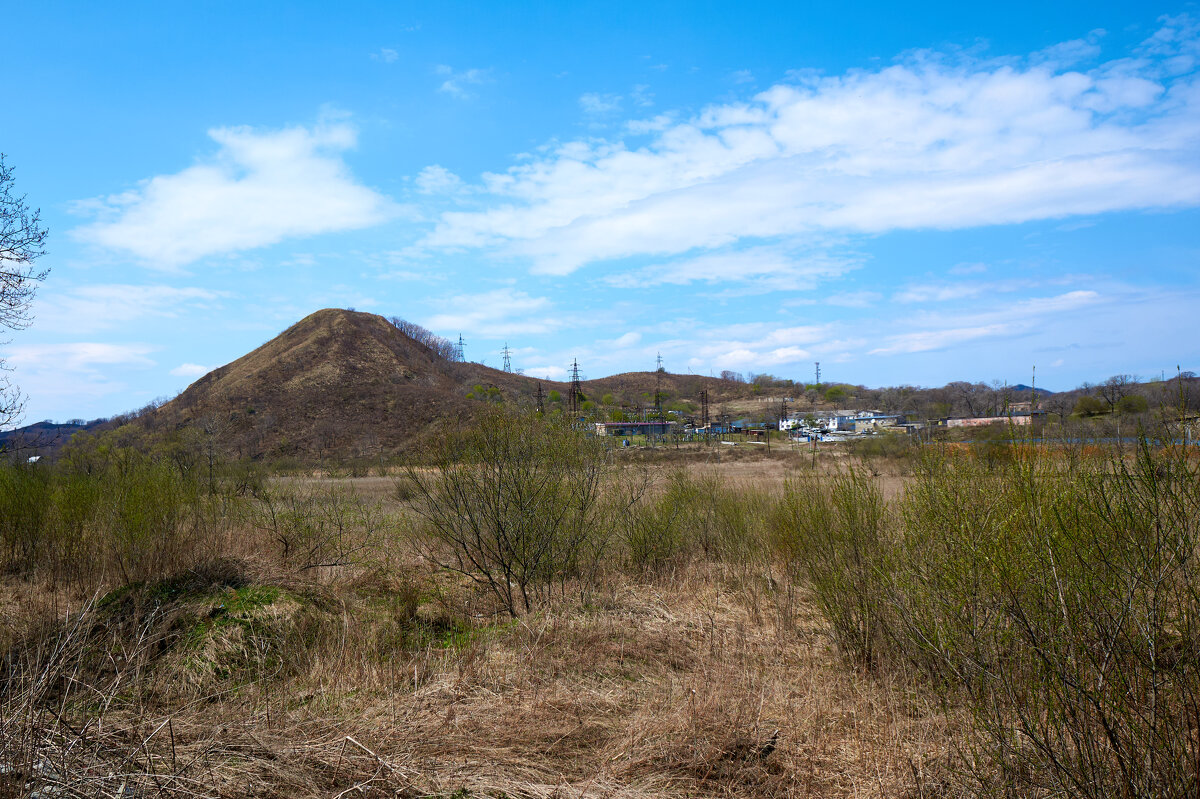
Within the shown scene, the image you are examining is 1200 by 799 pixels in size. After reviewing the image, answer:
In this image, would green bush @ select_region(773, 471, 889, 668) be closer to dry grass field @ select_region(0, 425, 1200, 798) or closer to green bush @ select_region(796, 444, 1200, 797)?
dry grass field @ select_region(0, 425, 1200, 798)

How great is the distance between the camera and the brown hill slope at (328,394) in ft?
181

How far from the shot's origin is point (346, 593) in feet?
33.7

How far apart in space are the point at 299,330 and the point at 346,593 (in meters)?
84.4

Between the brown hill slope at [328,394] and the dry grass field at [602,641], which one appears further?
the brown hill slope at [328,394]

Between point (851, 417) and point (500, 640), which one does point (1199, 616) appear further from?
point (851, 417)

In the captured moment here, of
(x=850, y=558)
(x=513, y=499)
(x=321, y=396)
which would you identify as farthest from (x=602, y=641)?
(x=321, y=396)

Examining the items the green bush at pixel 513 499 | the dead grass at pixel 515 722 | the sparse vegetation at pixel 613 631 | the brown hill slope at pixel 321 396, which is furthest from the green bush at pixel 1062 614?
the brown hill slope at pixel 321 396

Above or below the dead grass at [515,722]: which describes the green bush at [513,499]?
above

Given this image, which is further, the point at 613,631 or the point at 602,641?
the point at 613,631

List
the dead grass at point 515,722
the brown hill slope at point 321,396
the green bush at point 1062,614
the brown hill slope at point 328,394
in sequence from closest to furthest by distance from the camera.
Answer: the green bush at point 1062,614 → the dead grass at point 515,722 → the brown hill slope at point 328,394 → the brown hill slope at point 321,396

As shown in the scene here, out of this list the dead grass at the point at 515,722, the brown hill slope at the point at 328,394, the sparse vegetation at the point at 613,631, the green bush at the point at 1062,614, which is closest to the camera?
the green bush at the point at 1062,614

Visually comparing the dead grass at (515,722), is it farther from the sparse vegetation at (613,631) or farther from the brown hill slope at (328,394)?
the brown hill slope at (328,394)

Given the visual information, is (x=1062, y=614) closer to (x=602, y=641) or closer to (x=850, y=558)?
(x=850, y=558)

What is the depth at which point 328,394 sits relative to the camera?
65.7 meters
